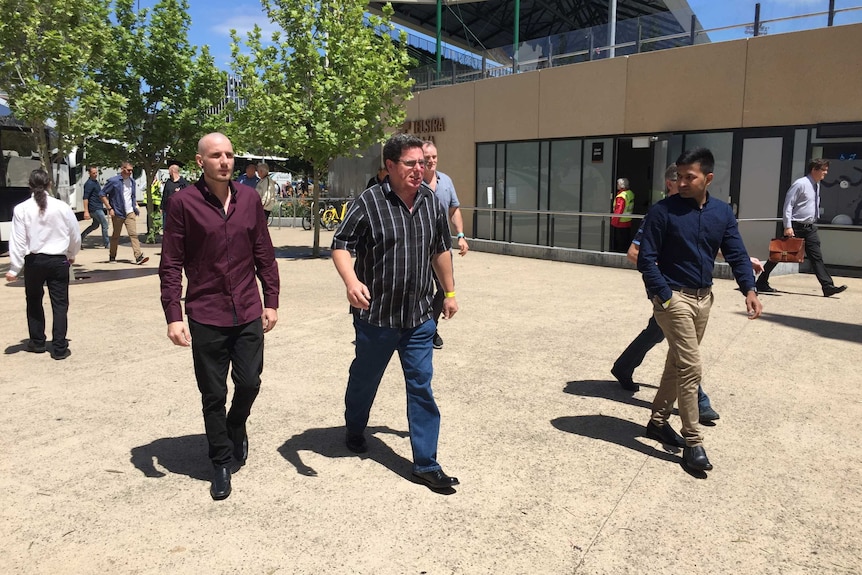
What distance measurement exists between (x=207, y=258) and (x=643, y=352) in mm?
3324

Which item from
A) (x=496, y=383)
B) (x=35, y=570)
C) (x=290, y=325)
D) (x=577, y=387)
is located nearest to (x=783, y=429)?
(x=577, y=387)

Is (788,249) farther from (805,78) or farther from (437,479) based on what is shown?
(437,479)

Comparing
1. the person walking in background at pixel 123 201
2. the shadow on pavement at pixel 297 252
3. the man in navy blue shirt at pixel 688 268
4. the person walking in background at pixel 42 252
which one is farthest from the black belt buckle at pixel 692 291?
the person walking in background at pixel 123 201

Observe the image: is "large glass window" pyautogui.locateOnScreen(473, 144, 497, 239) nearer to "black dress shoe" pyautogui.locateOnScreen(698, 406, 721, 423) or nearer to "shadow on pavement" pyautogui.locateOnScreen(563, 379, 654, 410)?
"shadow on pavement" pyautogui.locateOnScreen(563, 379, 654, 410)

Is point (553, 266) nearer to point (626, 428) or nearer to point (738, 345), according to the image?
point (738, 345)

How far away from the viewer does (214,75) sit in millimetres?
18266

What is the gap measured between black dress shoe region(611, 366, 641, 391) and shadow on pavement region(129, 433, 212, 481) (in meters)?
3.13

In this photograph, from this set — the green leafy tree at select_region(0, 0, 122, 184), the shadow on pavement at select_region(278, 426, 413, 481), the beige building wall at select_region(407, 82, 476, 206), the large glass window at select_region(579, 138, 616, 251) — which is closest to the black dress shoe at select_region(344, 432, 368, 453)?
the shadow on pavement at select_region(278, 426, 413, 481)

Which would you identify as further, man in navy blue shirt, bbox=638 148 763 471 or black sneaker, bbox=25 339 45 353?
black sneaker, bbox=25 339 45 353

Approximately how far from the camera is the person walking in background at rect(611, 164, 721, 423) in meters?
4.61

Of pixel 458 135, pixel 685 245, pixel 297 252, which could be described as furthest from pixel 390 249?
pixel 458 135

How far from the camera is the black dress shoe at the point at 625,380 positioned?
5.29 m

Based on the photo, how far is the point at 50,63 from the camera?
11.0 metres

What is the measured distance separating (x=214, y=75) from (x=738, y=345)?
15991 millimetres
